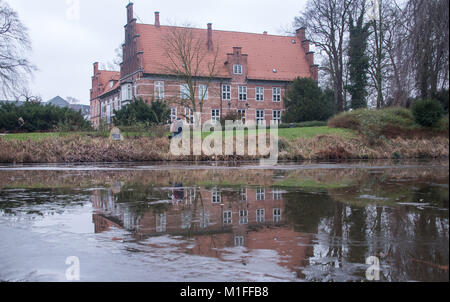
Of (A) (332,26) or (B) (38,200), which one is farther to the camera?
(A) (332,26)

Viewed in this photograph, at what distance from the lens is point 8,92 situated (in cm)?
3734

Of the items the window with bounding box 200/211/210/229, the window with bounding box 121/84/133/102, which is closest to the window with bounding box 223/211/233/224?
the window with bounding box 200/211/210/229

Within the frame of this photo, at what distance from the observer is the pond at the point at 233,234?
12.5 ft

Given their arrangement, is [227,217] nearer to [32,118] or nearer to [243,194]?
[243,194]

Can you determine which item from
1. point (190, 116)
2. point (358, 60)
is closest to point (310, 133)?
point (358, 60)

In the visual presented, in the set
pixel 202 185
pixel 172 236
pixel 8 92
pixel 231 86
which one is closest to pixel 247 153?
pixel 202 185

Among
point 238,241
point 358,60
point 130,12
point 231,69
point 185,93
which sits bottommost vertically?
point 238,241

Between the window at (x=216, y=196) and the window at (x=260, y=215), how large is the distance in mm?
1275

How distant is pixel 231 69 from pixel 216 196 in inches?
2080

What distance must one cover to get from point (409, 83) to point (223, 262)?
3.81 metres

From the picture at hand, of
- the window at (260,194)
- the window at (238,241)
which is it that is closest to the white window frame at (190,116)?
the window at (260,194)

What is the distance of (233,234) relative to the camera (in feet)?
17.3

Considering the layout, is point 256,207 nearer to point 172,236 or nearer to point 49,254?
point 172,236

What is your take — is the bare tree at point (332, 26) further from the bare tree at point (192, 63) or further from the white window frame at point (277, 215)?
the white window frame at point (277, 215)
